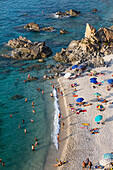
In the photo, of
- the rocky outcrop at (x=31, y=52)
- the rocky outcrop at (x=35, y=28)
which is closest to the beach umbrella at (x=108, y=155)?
the rocky outcrop at (x=31, y=52)

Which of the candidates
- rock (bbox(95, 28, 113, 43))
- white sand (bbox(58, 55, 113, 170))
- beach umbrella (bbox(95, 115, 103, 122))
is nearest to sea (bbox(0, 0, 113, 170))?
white sand (bbox(58, 55, 113, 170))

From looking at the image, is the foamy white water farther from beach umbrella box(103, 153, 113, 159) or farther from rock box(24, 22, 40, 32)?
rock box(24, 22, 40, 32)

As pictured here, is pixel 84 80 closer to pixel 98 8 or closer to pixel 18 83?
pixel 18 83

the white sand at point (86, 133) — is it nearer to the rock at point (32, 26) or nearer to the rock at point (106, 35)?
the rock at point (106, 35)

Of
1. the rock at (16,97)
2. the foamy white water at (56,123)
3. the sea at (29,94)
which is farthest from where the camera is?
the rock at (16,97)

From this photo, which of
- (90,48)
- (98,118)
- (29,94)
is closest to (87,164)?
(98,118)

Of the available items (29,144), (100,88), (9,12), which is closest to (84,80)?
(100,88)

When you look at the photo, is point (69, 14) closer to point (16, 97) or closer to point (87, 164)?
point (16, 97)
